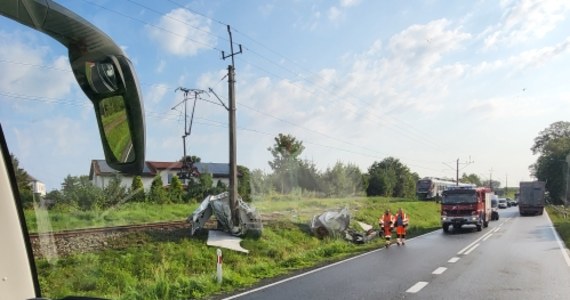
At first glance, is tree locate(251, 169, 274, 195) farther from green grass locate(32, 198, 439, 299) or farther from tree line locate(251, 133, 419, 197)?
green grass locate(32, 198, 439, 299)

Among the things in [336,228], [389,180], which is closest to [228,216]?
[336,228]

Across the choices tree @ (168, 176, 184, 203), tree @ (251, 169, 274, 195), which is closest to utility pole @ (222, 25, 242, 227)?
tree @ (168, 176, 184, 203)

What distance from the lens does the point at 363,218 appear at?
34969 millimetres

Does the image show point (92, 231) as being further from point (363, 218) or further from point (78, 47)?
point (363, 218)

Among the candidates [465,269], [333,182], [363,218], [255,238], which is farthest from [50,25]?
[333,182]

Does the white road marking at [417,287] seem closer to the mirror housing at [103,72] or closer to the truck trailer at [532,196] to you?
the mirror housing at [103,72]

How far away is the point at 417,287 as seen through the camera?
10.7 metres

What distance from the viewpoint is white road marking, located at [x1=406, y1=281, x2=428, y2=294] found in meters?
10.2

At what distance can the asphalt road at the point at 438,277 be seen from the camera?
10039mm

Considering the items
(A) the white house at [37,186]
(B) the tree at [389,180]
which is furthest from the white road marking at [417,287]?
(B) the tree at [389,180]

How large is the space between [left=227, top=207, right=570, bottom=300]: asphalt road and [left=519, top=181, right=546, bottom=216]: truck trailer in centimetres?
3895

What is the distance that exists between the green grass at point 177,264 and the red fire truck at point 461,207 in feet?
20.8

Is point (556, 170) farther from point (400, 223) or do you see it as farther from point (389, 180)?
point (400, 223)

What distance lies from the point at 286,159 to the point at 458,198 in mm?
39547
